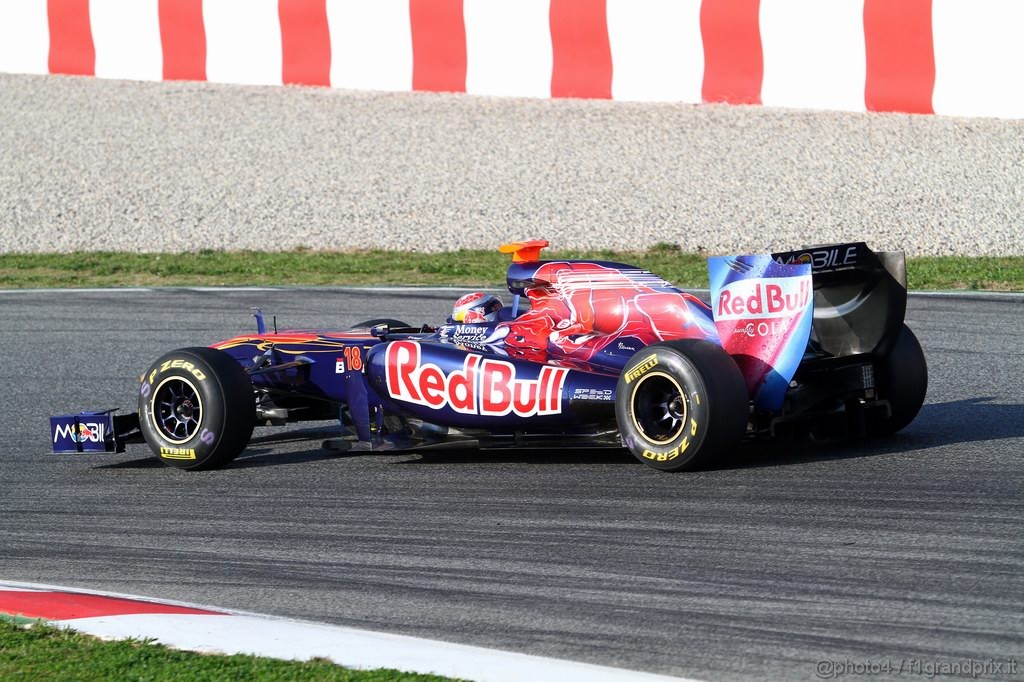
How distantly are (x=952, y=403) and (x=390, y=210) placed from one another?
8.27m

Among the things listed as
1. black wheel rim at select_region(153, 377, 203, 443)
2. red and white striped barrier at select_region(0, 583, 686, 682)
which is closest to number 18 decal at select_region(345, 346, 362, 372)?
black wheel rim at select_region(153, 377, 203, 443)

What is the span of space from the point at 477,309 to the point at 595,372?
3.80 ft

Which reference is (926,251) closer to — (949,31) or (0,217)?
(949,31)

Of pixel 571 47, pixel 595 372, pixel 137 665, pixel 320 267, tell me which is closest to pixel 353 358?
pixel 595 372

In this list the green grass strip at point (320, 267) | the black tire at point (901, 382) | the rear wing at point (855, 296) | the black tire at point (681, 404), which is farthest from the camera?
the green grass strip at point (320, 267)

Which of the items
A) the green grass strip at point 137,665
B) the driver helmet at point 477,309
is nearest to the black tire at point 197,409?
the driver helmet at point 477,309

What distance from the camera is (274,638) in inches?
179

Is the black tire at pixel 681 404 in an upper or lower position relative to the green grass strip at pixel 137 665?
upper

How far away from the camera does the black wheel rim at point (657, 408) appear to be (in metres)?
6.56

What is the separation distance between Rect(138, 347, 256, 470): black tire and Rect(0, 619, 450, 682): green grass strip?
2.81 metres

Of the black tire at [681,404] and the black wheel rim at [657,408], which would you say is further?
the black wheel rim at [657,408]

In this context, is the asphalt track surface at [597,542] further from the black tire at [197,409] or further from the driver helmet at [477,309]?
the driver helmet at [477,309]

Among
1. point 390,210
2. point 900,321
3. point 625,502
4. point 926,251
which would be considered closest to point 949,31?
point 926,251

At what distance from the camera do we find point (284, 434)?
8898 millimetres
